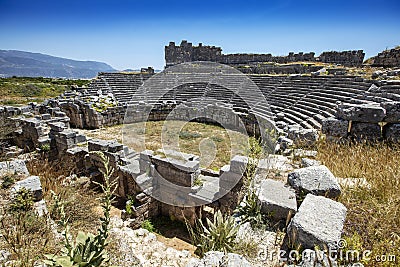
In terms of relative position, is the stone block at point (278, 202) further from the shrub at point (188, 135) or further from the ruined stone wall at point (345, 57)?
the ruined stone wall at point (345, 57)

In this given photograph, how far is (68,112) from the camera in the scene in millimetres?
15148

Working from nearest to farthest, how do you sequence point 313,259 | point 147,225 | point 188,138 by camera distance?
point 313,259
point 147,225
point 188,138

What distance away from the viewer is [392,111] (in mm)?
5219

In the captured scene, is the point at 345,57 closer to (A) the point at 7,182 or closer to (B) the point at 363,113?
(B) the point at 363,113

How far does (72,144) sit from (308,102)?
39.9 feet

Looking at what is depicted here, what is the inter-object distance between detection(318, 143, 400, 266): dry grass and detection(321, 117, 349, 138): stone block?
138 centimetres

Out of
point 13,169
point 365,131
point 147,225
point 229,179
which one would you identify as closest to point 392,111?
point 365,131

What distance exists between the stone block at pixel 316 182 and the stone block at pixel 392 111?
3487mm

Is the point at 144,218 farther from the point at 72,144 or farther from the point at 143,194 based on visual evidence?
the point at 72,144

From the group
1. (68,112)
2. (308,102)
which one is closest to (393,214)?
(308,102)

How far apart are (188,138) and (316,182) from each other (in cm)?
987

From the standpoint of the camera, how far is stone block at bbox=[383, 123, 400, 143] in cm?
507

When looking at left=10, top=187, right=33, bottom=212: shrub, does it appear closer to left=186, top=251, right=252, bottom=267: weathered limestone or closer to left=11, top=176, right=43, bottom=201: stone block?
left=11, top=176, right=43, bottom=201: stone block

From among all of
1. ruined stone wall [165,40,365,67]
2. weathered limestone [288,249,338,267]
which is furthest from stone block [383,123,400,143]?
ruined stone wall [165,40,365,67]
